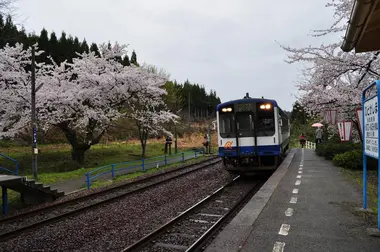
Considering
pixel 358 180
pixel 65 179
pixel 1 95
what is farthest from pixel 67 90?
pixel 358 180

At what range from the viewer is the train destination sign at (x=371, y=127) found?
165 inches

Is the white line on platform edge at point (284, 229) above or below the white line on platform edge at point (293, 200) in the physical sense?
below

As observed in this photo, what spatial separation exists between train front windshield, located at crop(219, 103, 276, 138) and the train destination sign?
6.92 m

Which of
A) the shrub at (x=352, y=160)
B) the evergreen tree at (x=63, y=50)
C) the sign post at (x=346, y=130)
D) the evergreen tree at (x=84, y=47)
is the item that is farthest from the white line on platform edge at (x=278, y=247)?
the evergreen tree at (x=84, y=47)

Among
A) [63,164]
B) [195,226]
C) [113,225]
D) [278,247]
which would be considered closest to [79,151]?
[63,164]

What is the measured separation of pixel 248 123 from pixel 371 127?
755 centimetres

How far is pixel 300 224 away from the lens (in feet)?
17.1

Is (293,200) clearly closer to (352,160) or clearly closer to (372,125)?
(372,125)

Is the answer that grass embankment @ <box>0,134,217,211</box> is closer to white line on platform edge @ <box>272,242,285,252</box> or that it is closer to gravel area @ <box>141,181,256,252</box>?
gravel area @ <box>141,181,256,252</box>

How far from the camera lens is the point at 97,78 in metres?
18.4

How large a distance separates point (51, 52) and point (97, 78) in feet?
108

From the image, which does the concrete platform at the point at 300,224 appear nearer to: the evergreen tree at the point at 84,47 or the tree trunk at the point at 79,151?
the tree trunk at the point at 79,151

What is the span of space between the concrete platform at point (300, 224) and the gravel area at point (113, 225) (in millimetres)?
2226

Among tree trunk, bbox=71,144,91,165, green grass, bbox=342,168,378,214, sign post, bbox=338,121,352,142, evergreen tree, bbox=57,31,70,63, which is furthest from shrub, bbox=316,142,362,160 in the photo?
evergreen tree, bbox=57,31,70,63
